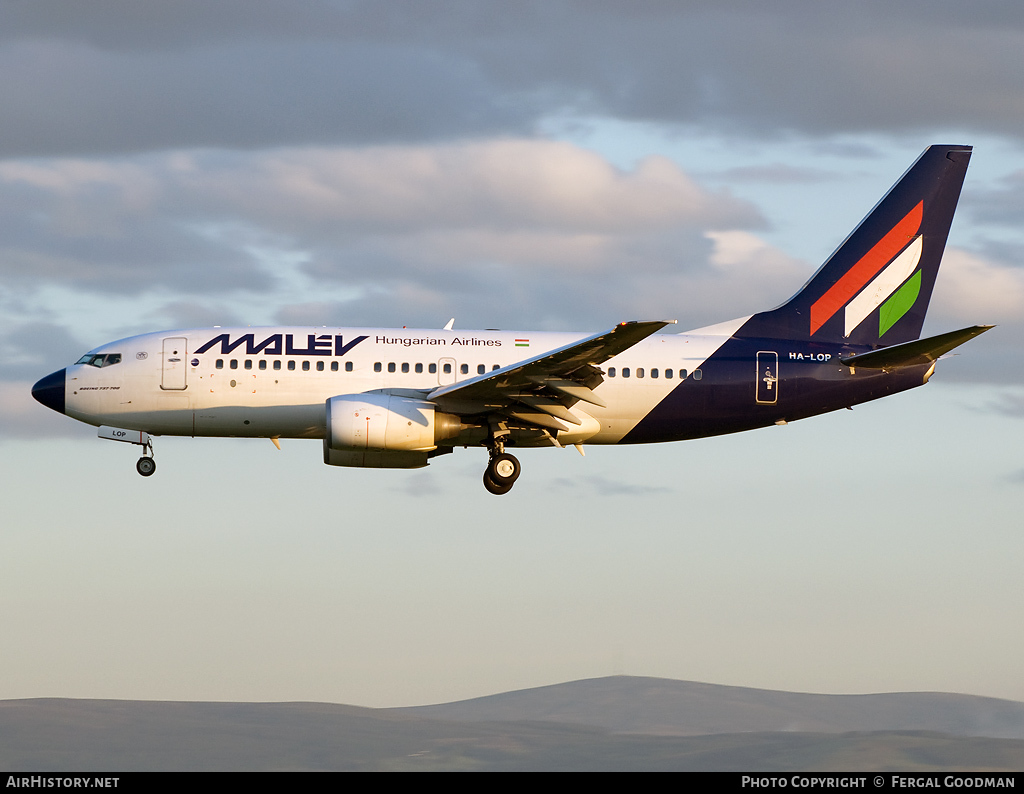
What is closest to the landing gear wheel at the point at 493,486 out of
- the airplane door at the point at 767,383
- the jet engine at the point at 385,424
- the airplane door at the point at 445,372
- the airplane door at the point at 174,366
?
the jet engine at the point at 385,424

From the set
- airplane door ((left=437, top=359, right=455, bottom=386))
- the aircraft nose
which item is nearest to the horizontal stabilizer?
airplane door ((left=437, top=359, right=455, bottom=386))

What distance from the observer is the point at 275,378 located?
36906 millimetres

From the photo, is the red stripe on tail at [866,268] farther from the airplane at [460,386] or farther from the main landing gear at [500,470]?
the main landing gear at [500,470]

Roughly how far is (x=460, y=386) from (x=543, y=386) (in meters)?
2.39

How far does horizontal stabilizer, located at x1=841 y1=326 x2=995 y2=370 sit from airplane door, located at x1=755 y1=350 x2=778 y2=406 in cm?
240

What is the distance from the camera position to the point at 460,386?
115 feet

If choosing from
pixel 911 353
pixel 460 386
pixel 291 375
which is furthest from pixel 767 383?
pixel 291 375

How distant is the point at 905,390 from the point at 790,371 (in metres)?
3.82

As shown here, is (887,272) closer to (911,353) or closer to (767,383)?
(911,353)
